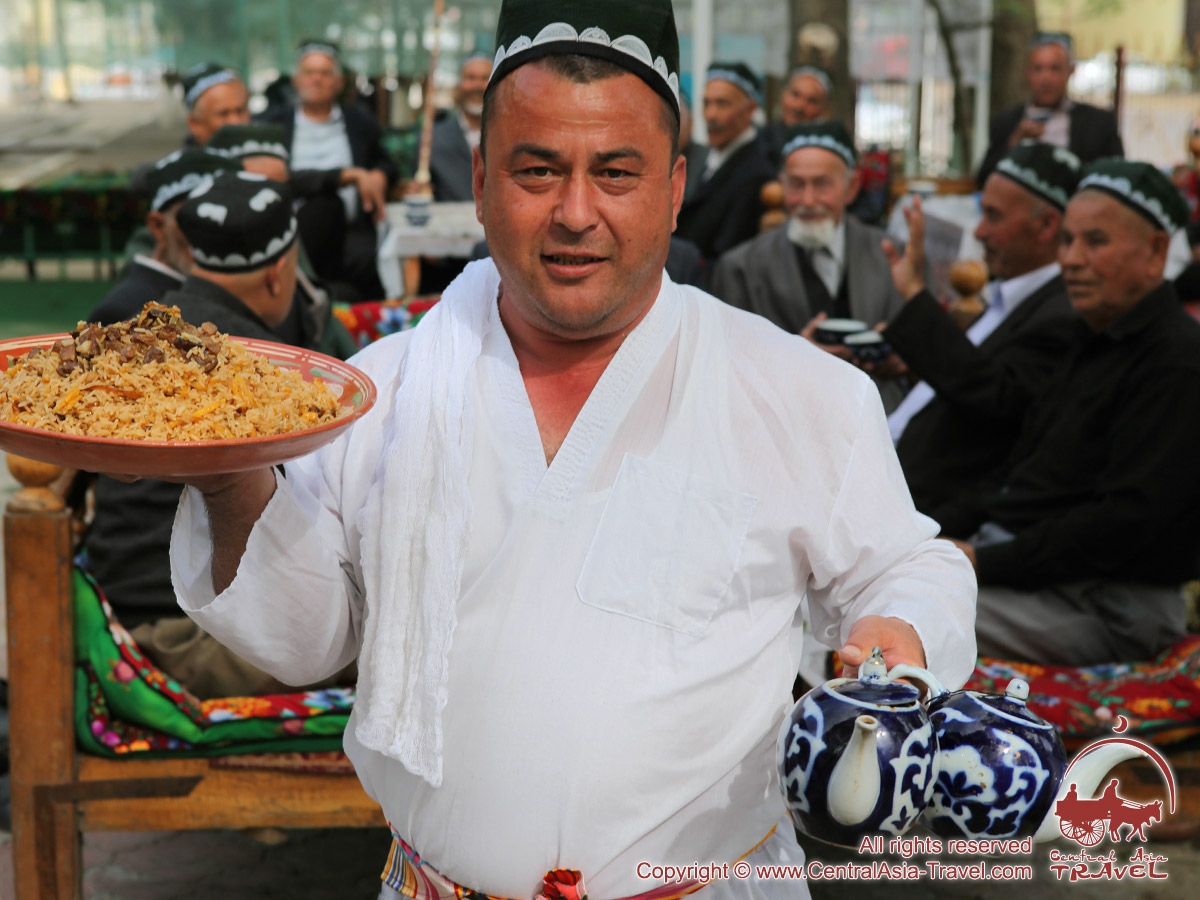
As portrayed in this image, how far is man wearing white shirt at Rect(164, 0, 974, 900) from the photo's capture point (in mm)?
1779

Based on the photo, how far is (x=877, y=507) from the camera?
1.88m

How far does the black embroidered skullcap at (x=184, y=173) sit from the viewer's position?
4.75 m

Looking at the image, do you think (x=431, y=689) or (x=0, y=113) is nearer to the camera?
(x=431, y=689)

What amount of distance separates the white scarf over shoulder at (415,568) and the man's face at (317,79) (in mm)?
7081

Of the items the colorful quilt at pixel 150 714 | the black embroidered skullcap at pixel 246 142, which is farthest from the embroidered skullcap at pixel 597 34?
the black embroidered skullcap at pixel 246 142

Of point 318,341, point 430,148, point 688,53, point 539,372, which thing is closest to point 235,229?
point 318,341

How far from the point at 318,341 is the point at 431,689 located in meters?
2.89

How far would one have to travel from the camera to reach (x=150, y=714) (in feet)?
10.6

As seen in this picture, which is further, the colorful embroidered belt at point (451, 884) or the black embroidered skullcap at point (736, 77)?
the black embroidered skullcap at point (736, 77)

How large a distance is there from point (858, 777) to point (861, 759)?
0.02 meters

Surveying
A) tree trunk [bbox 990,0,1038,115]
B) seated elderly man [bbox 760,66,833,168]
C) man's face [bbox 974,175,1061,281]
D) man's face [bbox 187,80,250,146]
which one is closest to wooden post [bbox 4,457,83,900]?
man's face [bbox 974,175,1061,281]

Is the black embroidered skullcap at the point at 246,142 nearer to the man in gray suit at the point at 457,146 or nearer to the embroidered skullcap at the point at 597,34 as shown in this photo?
the man in gray suit at the point at 457,146

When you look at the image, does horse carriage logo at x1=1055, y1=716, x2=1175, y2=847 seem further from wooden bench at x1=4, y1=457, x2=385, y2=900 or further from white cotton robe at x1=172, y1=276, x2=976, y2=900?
wooden bench at x1=4, y1=457, x2=385, y2=900

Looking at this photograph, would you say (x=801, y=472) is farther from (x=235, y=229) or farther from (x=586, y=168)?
(x=235, y=229)
